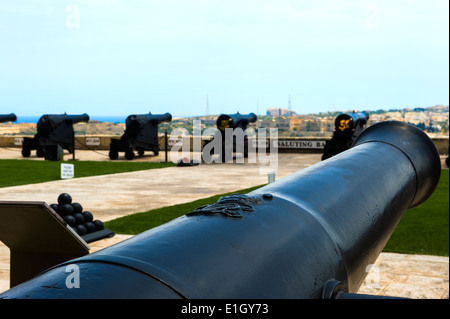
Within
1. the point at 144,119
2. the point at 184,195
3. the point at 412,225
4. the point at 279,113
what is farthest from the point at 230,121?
the point at 412,225

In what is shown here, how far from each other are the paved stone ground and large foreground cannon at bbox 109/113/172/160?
481 mm

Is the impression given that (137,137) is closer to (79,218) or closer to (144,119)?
(144,119)

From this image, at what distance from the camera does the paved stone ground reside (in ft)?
16.0

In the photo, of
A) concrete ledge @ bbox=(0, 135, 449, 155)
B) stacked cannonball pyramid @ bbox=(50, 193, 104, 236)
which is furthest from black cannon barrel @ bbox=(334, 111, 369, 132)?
stacked cannonball pyramid @ bbox=(50, 193, 104, 236)

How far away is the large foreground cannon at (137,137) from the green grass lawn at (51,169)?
212cm

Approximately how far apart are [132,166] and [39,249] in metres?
15.1

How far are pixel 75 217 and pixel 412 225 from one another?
434 cm

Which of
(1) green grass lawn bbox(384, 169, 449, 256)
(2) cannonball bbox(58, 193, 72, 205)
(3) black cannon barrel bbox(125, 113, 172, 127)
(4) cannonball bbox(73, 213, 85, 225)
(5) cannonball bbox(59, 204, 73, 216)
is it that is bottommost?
(1) green grass lawn bbox(384, 169, 449, 256)

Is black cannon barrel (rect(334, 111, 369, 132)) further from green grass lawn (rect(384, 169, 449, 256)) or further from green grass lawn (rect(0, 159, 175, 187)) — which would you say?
Result: green grass lawn (rect(384, 169, 449, 256))

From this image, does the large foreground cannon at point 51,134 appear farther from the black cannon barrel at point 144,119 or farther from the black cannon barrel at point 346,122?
the black cannon barrel at point 346,122

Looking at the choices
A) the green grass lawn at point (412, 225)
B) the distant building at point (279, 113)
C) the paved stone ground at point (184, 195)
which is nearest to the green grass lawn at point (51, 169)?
the paved stone ground at point (184, 195)

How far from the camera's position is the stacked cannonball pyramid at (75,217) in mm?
6379
